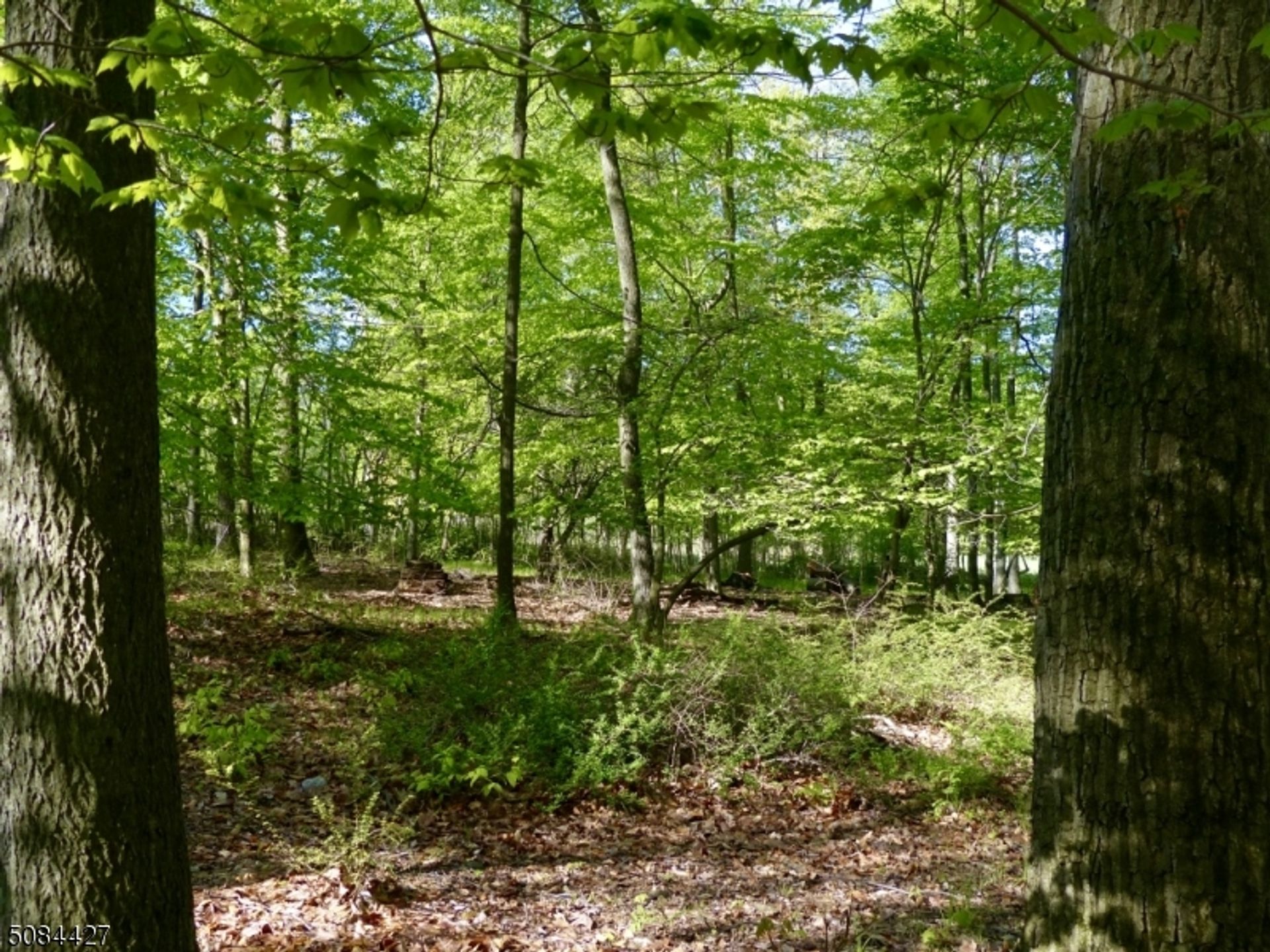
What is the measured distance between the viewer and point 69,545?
265 centimetres

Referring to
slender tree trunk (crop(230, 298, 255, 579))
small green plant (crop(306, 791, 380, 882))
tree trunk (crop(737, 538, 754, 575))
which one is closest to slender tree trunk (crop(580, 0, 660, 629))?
slender tree trunk (crop(230, 298, 255, 579))

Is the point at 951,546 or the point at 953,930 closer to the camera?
the point at 953,930

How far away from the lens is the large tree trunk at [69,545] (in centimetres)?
263

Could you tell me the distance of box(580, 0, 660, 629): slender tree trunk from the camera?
31.2 feet

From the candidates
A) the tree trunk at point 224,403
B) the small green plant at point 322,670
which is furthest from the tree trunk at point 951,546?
the tree trunk at point 224,403

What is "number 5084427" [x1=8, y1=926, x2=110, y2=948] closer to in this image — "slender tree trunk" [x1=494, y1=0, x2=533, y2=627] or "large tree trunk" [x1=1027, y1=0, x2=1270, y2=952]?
"large tree trunk" [x1=1027, y1=0, x2=1270, y2=952]

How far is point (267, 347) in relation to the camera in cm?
902

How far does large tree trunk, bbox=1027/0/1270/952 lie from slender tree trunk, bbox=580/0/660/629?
695 cm

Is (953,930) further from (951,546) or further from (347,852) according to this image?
(951,546)

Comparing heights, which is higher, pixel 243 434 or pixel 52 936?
pixel 243 434

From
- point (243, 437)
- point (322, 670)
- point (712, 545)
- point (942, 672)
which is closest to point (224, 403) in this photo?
point (243, 437)

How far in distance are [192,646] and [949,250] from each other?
55.3 ft

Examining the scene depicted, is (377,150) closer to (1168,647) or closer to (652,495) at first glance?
(1168,647)

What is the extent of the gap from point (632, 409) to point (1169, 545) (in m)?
7.17
